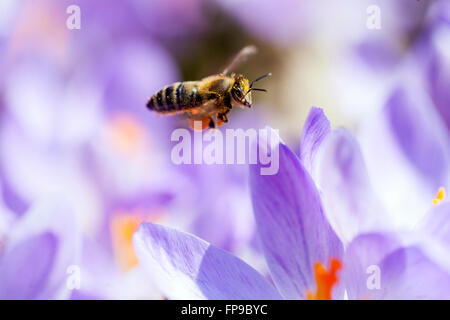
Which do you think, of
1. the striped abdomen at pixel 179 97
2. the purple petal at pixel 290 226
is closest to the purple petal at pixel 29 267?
the purple petal at pixel 290 226

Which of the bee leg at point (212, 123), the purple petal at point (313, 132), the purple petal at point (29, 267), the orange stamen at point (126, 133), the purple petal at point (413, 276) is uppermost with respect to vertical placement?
the orange stamen at point (126, 133)

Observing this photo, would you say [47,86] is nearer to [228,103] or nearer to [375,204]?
[228,103]

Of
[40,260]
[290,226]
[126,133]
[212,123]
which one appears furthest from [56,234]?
[126,133]

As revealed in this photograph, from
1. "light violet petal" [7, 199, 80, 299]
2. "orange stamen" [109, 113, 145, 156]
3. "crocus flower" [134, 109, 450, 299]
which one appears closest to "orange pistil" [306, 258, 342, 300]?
"crocus flower" [134, 109, 450, 299]

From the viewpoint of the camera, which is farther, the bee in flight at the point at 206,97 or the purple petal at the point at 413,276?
the bee in flight at the point at 206,97

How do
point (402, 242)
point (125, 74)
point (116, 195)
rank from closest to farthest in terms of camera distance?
1. point (402, 242)
2. point (116, 195)
3. point (125, 74)

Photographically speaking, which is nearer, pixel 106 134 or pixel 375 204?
pixel 375 204

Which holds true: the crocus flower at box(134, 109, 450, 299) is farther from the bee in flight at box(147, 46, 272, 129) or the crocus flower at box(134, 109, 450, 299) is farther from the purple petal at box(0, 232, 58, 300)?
the bee in flight at box(147, 46, 272, 129)

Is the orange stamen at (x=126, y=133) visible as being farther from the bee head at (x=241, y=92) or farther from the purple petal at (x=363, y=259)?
the purple petal at (x=363, y=259)
